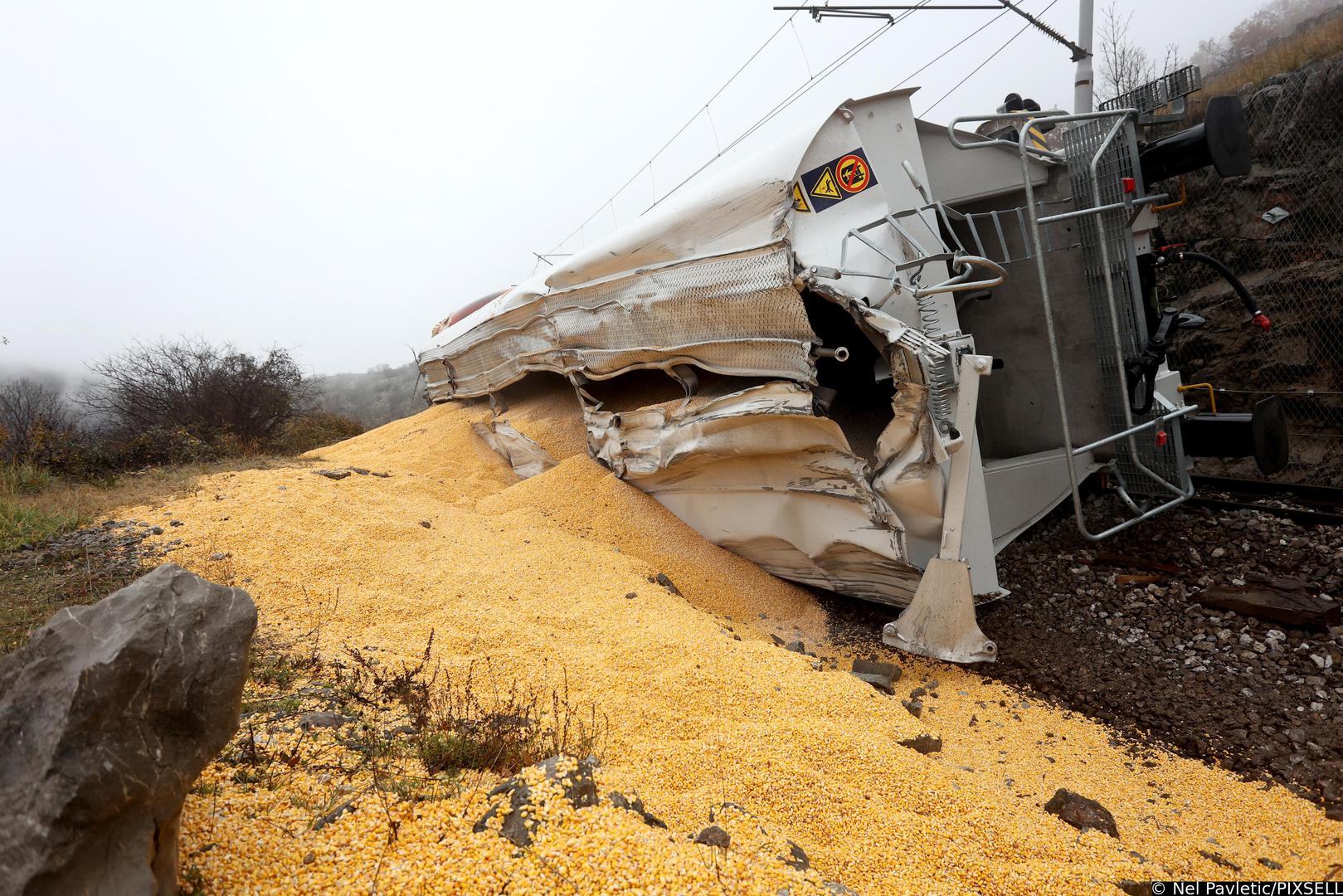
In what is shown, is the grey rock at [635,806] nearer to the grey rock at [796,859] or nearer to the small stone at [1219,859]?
the grey rock at [796,859]

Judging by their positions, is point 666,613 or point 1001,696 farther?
point 666,613

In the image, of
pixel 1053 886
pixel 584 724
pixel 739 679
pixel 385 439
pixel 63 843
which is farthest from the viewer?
pixel 385 439

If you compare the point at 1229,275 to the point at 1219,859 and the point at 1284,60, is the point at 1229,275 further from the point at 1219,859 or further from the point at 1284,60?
the point at 1284,60

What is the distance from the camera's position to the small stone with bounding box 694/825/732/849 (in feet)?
6.87

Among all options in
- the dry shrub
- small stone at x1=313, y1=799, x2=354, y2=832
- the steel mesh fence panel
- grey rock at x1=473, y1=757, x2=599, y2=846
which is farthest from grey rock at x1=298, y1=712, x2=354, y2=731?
the steel mesh fence panel

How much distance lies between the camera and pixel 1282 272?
27.5 feet

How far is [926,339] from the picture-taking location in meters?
4.08

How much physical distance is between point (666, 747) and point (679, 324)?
3.13 metres

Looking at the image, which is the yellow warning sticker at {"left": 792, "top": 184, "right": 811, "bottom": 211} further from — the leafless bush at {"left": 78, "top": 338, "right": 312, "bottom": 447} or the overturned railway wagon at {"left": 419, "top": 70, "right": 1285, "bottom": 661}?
the leafless bush at {"left": 78, "top": 338, "right": 312, "bottom": 447}

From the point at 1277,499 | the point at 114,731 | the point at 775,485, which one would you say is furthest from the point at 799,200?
the point at 1277,499

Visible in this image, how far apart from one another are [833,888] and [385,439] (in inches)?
371

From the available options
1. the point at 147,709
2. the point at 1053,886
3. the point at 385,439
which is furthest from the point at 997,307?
the point at 385,439

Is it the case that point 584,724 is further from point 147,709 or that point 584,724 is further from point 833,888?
point 147,709

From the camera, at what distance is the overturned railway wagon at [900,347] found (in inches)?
168
